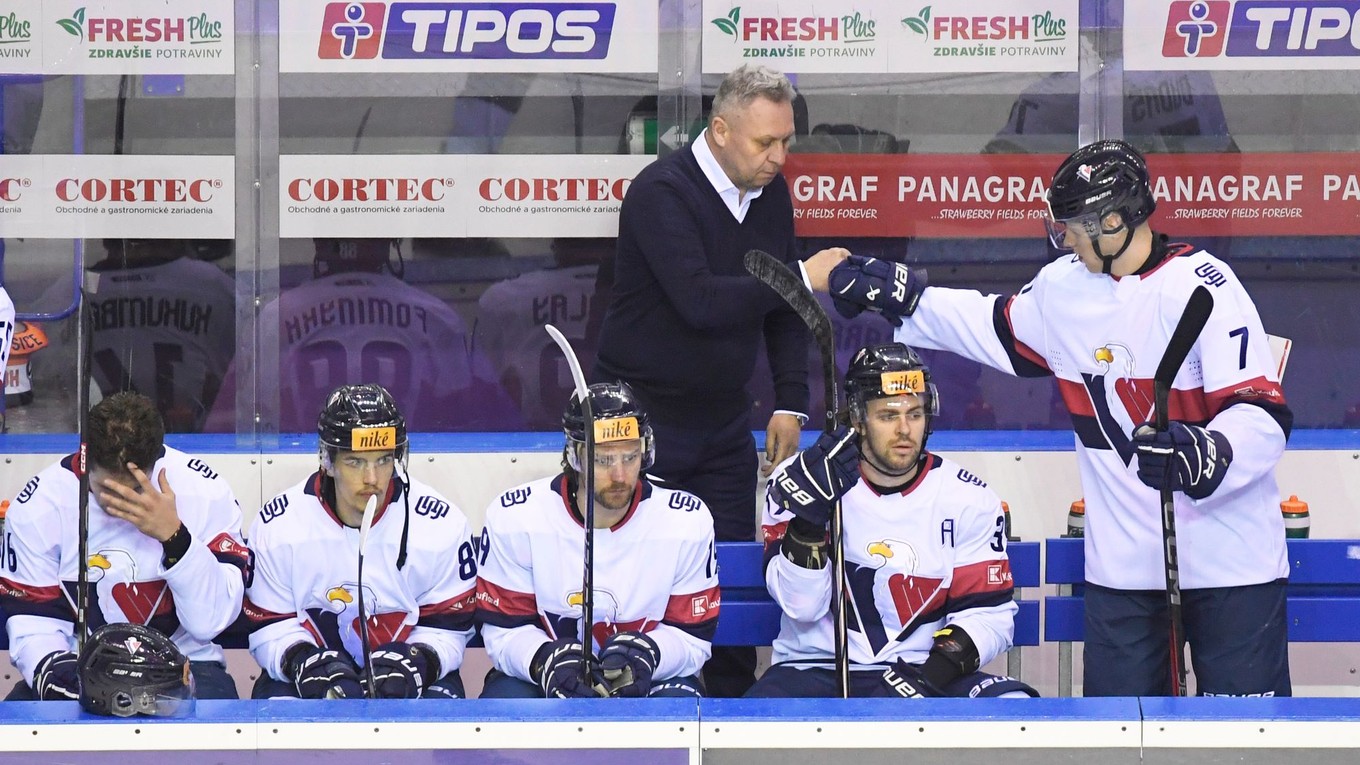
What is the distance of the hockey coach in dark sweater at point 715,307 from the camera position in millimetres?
3779

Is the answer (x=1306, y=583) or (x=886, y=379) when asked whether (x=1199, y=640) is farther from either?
(x=886, y=379)

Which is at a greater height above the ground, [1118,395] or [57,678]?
[1118,395]

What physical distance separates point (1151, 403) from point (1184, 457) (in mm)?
257

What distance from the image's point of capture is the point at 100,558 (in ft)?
11.7

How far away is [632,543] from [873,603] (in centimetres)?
50

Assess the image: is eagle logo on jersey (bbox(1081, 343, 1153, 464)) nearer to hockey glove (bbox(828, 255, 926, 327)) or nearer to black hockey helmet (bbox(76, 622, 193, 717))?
hockey glove (bbox(828, 255, 926, 327))

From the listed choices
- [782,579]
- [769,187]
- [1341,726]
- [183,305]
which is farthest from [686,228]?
[1341,726]

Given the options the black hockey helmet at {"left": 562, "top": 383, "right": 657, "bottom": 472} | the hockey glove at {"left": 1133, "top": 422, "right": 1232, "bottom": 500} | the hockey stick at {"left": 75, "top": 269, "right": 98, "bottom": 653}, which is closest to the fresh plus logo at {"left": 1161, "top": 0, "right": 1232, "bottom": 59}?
the hockey glove at {"left": 1133, "top": 422, "right": 1232, "bottom": 500}

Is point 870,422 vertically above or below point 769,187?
below

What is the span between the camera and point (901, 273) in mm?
3484

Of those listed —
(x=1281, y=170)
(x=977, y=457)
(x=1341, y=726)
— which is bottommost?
(x=1341, y=726)

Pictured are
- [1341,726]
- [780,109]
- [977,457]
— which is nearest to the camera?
[1341,726]

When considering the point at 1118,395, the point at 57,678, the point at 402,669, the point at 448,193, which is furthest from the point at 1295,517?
the point at 57,678

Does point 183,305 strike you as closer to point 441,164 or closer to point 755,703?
point 441,164
